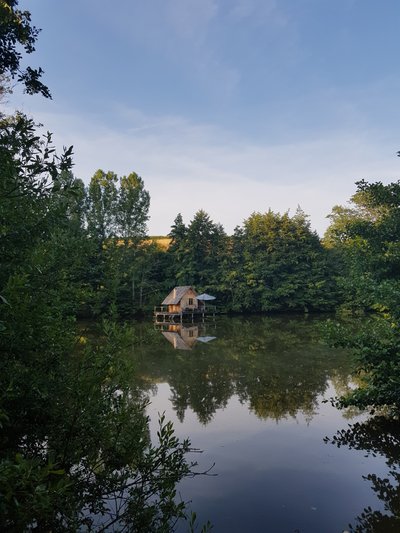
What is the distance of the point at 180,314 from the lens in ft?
99.1

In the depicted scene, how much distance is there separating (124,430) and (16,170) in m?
2.32

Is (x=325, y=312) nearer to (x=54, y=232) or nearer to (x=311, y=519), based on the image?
(x=311, y=519)

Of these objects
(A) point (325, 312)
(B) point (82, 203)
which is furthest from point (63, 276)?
(A) point (325, 312)

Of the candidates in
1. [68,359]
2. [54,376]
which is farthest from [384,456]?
[54,376]

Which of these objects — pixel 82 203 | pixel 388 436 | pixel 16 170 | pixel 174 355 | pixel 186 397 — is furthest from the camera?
pixel 82 203

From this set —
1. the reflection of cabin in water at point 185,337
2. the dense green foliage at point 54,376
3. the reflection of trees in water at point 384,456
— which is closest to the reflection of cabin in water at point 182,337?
the reflection of cabin in water at point 185,337

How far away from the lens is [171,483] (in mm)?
2896

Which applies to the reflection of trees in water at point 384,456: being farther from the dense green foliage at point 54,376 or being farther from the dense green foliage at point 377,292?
the dense green foliage at point 54,376

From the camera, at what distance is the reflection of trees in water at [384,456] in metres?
4.43

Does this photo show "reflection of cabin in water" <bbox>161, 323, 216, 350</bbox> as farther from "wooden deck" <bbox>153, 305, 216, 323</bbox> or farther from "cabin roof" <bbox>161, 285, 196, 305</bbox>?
"cabin roof" <bbox>161, 285, 196, 305</bbox>

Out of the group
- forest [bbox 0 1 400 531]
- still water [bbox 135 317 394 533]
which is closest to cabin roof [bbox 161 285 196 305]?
still water [bbox 135 317 394 533]

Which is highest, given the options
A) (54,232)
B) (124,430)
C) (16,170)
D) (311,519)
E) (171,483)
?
(16,170)

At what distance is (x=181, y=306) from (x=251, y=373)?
18959mm

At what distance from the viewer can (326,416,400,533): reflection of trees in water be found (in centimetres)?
443
